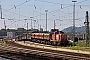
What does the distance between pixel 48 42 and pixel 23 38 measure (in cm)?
1525

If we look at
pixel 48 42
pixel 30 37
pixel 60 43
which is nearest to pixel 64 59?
pixel 60 43

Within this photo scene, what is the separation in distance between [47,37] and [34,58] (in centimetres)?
3062

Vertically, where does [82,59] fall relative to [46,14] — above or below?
below

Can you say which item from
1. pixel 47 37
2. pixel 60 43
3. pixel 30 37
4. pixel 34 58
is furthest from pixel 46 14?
pixel 34 58

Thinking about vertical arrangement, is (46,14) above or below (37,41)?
above

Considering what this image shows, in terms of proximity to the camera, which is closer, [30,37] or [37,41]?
[37,41]

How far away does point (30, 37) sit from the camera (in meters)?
64.6

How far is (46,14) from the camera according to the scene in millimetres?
64875

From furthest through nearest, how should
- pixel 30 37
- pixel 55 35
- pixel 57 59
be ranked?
1. pixel 30 37
2. pixel 55 35
3. pixel 57 59

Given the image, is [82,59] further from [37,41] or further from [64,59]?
[37,41]

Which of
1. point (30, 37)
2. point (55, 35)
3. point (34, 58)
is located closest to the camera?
point (34, 58)

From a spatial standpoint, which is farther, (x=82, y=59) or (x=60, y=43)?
(x=60, y=43)

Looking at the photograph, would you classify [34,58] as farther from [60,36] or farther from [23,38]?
[23,38]

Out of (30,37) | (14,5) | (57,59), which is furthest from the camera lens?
(30,37)
